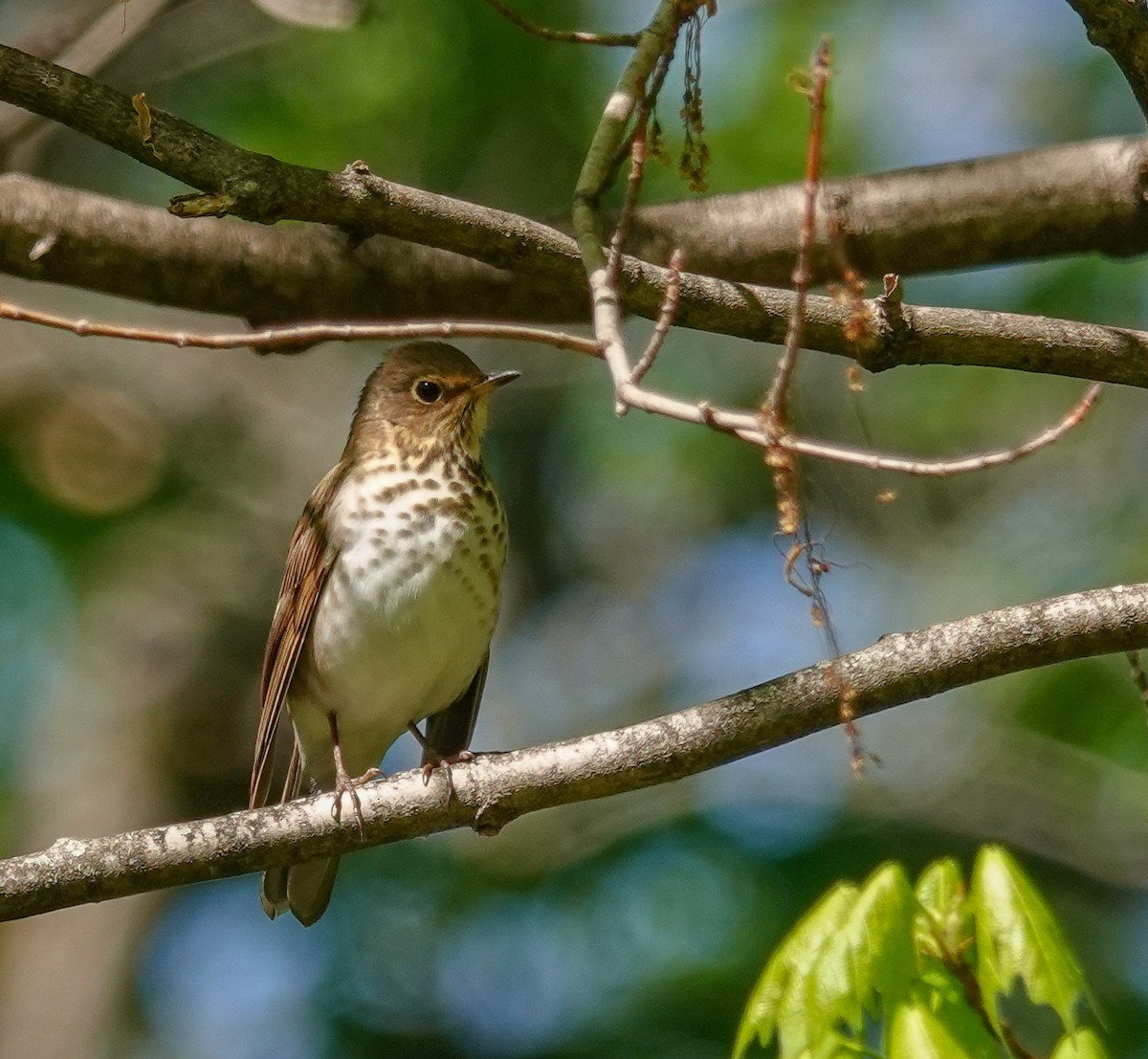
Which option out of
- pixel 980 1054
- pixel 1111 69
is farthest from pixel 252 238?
pixel 1111 69

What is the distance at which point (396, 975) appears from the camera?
28.6 feet

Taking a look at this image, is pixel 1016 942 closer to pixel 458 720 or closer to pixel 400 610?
pixel 400 610

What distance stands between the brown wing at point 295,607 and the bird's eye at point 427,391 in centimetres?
38

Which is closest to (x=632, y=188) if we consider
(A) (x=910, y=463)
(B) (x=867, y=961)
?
(A) (x=910, y=463)

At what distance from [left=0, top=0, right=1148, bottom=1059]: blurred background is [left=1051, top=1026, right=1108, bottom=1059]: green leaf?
4.71 metres

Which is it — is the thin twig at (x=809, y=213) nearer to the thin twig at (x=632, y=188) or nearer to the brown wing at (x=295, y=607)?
the thin twig at (x=632, y=188)

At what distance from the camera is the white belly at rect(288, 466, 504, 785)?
5309 mm

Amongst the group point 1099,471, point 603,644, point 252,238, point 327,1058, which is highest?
point 252,238

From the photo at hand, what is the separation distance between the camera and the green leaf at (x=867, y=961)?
10.6 ft

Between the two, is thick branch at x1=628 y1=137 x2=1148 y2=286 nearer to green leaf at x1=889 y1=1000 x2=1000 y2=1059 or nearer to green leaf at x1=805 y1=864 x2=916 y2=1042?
green leaf at x1=805 y1=864 x2=916 y2=1042

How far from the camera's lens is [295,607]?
554 cm

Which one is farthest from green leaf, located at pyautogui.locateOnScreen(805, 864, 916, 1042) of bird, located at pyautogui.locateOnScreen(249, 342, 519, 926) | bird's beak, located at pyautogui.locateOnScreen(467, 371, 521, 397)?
bird's beak, located at pyautogui.locateOnScreen(467, 371, 521, 397)

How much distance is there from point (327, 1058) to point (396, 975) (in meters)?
0.55

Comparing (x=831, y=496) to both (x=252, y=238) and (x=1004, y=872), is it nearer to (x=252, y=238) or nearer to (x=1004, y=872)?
(x=1004, y=872)
